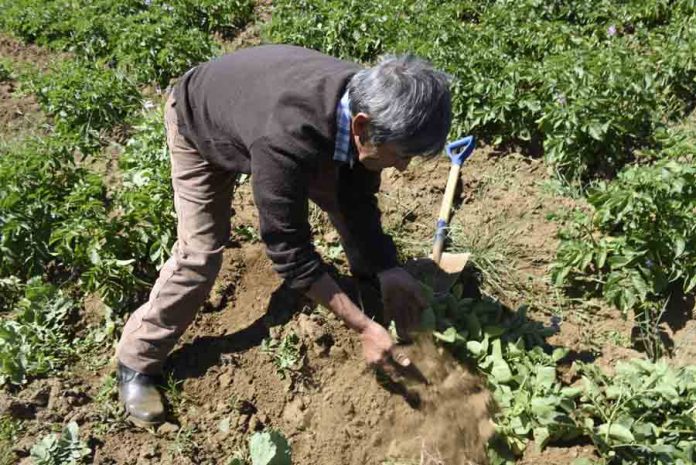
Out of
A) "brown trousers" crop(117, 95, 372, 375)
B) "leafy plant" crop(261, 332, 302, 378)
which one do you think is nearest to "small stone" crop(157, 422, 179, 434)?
"brown trousers" crop(117, 95, 372, 375)

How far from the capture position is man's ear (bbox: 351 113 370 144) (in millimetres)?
1983

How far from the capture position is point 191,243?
2646 mm

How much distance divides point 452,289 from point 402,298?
0.51 meters

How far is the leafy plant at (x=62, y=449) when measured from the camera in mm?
2537

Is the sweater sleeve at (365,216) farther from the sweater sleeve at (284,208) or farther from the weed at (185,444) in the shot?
the weed at (185,444)

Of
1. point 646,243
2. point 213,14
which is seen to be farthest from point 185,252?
point 213,14

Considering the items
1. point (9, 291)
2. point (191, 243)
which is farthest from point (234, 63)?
point (9, 291)

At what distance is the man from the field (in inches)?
11.4

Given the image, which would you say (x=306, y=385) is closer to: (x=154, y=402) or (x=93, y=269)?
(x=154, y=402)

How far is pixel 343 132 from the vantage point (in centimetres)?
209

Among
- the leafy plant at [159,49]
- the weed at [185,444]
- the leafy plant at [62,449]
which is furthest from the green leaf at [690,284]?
the leafy plant at [159,49]

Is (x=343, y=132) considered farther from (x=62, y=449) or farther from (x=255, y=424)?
(x=62, y=449)

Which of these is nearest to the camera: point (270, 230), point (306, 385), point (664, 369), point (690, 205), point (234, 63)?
point (270, 230)

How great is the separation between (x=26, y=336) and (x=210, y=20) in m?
3.91
